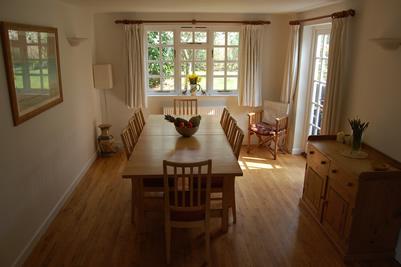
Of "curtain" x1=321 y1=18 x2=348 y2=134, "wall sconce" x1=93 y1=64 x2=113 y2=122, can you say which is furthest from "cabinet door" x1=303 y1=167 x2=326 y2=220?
"wall sconce" x1=93 y1=64 x2=113 y2=122

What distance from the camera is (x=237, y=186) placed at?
14.1 ft

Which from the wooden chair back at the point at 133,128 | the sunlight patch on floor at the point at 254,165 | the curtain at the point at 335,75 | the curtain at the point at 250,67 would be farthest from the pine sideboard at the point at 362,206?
the curtain at the point at 250,67

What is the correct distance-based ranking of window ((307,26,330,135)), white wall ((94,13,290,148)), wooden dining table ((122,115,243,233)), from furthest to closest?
white wall ((94,13,290,148)), window ((307,26,330,135)), wooden dining table ((122,115,243,233))

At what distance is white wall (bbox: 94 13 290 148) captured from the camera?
17.7 ft

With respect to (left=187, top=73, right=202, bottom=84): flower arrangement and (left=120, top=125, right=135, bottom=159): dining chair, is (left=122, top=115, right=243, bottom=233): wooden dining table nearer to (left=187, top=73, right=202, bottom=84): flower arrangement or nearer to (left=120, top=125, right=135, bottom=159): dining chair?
(left=120, top=125, right=135, bottom=159): dining chair

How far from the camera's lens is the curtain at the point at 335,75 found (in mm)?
3783

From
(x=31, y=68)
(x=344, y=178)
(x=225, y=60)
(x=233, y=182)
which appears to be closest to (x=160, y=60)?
(x=225, y=60)

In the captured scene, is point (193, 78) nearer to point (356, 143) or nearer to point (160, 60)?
point (160, 60)

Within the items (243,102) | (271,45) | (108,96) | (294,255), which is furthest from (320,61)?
(108,96)

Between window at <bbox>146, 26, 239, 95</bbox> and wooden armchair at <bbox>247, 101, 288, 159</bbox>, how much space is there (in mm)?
727

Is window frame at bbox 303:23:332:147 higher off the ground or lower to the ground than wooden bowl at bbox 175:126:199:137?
higher

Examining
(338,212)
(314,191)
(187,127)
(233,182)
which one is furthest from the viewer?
(187,127)

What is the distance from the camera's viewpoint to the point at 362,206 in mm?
2705

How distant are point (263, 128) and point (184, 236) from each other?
111 inches
